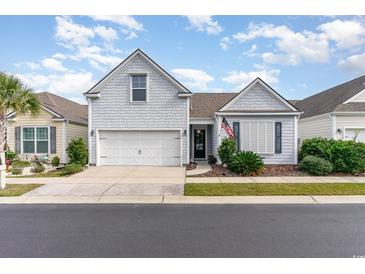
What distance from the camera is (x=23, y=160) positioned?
689 inches

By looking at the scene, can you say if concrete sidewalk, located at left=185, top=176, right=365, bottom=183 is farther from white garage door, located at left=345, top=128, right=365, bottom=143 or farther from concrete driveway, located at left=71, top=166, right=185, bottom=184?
white garage door, located at left=345, top=128, right=365, bottom=143

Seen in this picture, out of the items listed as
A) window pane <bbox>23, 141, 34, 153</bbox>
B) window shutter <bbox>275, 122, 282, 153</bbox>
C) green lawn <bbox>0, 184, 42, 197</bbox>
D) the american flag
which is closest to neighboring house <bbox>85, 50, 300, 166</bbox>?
the american flag

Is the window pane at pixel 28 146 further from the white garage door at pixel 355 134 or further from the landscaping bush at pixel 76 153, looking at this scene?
the white garage door at pixel 355 134

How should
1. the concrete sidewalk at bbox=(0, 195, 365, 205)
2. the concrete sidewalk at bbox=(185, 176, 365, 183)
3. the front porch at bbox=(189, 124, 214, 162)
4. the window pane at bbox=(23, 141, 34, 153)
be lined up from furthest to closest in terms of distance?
the front porch at bbox=(189, 124, 214, 162), the window pane at bbox=(23, 141, 34, 153), the concrete sidewalk at bbox=(185, 176, 365, 183), the concrete sidewalk at bbox=(0, 195, 365, 205)

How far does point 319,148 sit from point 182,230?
11.2 metres

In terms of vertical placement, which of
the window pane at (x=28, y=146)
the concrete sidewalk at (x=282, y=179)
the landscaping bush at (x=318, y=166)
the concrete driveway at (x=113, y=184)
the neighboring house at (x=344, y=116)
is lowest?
the concrete driveway at (x=113, y=184)

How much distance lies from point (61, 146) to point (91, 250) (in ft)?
47.1

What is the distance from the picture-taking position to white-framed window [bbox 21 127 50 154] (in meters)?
17.8

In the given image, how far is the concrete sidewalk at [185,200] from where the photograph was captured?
866 cm

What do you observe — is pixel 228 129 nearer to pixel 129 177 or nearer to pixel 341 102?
pixel 129 177

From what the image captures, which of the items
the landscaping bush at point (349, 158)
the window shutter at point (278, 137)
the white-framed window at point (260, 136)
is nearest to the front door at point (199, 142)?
the white-framed window at point (260, 136)

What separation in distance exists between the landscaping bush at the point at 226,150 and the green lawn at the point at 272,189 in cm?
411

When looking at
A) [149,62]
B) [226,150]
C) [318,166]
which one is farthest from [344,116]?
[149,62]

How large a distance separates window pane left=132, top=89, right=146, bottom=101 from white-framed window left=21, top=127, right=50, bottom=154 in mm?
6201
